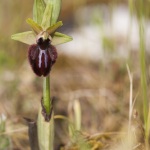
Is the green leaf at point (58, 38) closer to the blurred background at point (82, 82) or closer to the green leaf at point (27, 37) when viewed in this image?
the green leaf at point (27, 37)

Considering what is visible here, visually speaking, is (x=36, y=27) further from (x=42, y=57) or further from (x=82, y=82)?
(x=82, y=82)

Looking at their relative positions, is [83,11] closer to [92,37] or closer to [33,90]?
[92,37]

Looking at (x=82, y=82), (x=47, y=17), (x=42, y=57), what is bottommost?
(x=82, y=82)

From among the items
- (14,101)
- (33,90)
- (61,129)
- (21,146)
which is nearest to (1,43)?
(33,90)

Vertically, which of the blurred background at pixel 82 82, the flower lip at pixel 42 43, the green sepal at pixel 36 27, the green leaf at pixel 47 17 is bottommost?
the blurred background at pixel 82 82

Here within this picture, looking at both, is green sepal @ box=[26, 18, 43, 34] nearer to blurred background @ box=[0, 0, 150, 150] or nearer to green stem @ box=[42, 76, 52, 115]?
green stem @ box=[42, 76, 52, 115]

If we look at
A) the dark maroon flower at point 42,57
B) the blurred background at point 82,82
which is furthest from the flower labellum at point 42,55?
the blurred background at point 82,82

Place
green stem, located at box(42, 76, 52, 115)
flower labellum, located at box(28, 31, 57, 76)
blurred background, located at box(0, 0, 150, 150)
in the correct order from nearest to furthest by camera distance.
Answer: flower labellum, located at box(28, 31, 57, 76) → green stem, located at box(42, 76, 52, 115) → blurred background, located at box(0, 0, 150, 150)

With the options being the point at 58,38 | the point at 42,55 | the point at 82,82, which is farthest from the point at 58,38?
the point at 82,82

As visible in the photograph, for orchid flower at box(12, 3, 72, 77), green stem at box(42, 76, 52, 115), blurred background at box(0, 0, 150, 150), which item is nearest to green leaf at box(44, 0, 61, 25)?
orchid flower at box(12, 3, 72, 77)
